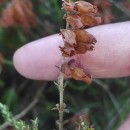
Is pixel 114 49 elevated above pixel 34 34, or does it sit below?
below

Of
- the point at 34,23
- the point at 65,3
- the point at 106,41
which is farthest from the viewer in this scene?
the point at 34,23

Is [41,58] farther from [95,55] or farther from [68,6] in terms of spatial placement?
[68,6]

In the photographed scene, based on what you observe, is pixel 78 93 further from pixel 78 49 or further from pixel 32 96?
pixel 78 49

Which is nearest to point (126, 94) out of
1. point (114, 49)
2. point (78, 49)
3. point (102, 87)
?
point (102, 87)

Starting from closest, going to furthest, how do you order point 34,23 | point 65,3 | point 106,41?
point 65,3 < point 106,41 < point 34,23

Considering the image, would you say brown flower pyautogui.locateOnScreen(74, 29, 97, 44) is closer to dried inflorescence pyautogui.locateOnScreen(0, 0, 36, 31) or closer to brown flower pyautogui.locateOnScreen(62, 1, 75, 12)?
brown flower pyautogui.locateOnScreen(62, 1, 75, 12)

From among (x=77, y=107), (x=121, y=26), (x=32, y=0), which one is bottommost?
(x=77, y=107)

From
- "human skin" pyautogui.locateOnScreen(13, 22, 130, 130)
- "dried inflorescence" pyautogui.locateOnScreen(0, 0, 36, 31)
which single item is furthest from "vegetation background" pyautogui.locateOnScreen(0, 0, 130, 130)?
"human skin" pyautogui.locateOnScreen(13, 22, 130, 130)

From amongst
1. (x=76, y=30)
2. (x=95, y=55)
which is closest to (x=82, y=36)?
(x=76, y=30)
